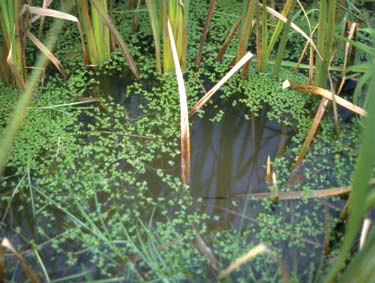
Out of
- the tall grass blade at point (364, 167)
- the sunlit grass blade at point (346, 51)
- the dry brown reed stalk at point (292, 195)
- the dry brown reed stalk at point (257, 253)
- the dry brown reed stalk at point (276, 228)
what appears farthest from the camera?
the sunlit grass blade at point (346, 51)

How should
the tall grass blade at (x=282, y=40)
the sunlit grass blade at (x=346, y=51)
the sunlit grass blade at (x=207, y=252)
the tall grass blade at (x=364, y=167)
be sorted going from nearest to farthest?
1. the tall grass blade at (x=364, y=167)
2. the sunlit grass blade at (x=207, y=252)
3. the tall grass blade at (x=282, y=40)
4. the sunlit grass blade at (x=346, y=51)

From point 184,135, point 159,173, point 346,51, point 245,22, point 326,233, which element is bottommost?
point 326,233

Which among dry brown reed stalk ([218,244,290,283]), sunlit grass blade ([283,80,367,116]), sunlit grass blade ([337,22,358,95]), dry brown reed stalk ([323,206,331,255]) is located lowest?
dry brown reed stalk ([323,206,331,255])

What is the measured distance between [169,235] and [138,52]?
899 millimetres

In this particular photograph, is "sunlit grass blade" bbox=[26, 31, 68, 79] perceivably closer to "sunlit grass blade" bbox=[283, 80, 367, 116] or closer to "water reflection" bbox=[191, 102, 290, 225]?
"water reflection" bbox=[191, 102, 290, 225]

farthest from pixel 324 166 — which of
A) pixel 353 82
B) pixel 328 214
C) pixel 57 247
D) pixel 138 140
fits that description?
pixel 57 247

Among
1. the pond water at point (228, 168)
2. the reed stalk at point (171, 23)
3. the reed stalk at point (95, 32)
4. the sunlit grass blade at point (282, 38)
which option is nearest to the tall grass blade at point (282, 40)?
the sunlit grass blade at point (282, 38)

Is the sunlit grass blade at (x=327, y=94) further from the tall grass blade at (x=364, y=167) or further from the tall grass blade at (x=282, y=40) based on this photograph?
the tall grass blade at (x=364, y=167)

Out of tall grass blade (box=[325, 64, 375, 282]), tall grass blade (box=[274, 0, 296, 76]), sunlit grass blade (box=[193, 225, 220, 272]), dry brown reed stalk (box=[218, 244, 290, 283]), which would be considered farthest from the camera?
tall grass blade (box=[274, 0, 296, 76])

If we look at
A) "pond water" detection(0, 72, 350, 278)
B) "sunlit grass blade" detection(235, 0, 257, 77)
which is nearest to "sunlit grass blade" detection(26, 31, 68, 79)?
"pond water" detection(0, 72, 350, 278)

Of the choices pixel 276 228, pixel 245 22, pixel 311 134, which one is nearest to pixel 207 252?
pixel 276 228

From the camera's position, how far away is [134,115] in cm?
179

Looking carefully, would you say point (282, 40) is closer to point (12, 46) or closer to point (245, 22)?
point (245, 22)

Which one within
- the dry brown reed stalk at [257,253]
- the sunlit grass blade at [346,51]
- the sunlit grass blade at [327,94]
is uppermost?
the sunlit grass blade at [346,51]
